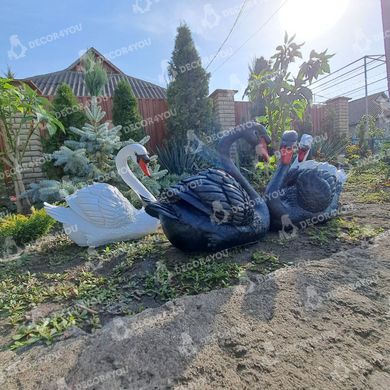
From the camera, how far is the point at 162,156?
666 centimetres

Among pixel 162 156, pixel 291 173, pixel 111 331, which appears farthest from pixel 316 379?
pixel 162 156

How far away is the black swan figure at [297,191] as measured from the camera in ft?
9.70

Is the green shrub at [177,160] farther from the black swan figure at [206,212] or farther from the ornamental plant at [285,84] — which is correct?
the black swan figure at [206,212]

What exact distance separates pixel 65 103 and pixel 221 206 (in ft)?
16.3

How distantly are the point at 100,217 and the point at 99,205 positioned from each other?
0.14 metres

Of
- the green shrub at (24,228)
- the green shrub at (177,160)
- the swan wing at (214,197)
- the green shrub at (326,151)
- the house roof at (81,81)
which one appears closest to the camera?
the swan wing at (214,197)

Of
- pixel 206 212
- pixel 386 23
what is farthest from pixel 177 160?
pixel 386 23

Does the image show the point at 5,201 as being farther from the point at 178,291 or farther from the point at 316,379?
the point at 316,379

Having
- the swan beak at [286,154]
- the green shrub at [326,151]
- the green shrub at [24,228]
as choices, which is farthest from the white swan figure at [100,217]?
the green shrub at [326,151]

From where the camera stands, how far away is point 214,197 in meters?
2.36

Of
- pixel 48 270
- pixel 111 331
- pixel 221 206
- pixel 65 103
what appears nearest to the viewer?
pixel 111 331

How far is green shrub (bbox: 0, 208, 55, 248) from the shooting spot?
11.4 feet

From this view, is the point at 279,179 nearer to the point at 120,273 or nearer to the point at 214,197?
the point at 214,197

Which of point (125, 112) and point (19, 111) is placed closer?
point (19, 111)
